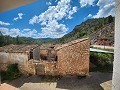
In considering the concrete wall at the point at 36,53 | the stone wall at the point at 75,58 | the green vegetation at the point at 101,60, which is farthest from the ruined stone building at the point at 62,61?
the green vegetation at the point at 101,60

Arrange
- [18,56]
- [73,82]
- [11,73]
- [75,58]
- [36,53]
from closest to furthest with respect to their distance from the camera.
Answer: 1. [73,82]
2. [75,58]
3. [11,73]
4. [18,56]
5. [36,53]

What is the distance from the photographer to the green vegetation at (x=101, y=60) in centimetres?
606

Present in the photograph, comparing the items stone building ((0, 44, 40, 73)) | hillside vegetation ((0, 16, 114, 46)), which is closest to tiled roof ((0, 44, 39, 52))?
stone building ((0, 44, 40, 73))

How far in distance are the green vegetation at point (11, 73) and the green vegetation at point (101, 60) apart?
2449mm

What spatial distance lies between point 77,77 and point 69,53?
0.75m

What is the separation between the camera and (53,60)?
19.8ft

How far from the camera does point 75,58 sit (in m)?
5.66

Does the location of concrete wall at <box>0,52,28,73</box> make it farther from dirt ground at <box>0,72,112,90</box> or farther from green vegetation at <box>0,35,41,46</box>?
green vegetation at <box>0,35,41,46</box>

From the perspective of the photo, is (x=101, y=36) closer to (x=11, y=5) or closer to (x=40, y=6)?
(x=40, y=6)

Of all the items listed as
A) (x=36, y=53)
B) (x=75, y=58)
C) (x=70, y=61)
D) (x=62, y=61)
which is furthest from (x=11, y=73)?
(x=75, y=58)

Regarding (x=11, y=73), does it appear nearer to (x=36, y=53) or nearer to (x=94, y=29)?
(x=36, y=53)

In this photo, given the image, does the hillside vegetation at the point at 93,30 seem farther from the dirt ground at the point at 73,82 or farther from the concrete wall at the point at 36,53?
the dirt ground at the point at 73,82

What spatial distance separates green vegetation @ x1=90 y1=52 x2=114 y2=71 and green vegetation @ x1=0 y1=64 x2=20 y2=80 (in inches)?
96.4

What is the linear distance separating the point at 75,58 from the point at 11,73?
2.02 meters
